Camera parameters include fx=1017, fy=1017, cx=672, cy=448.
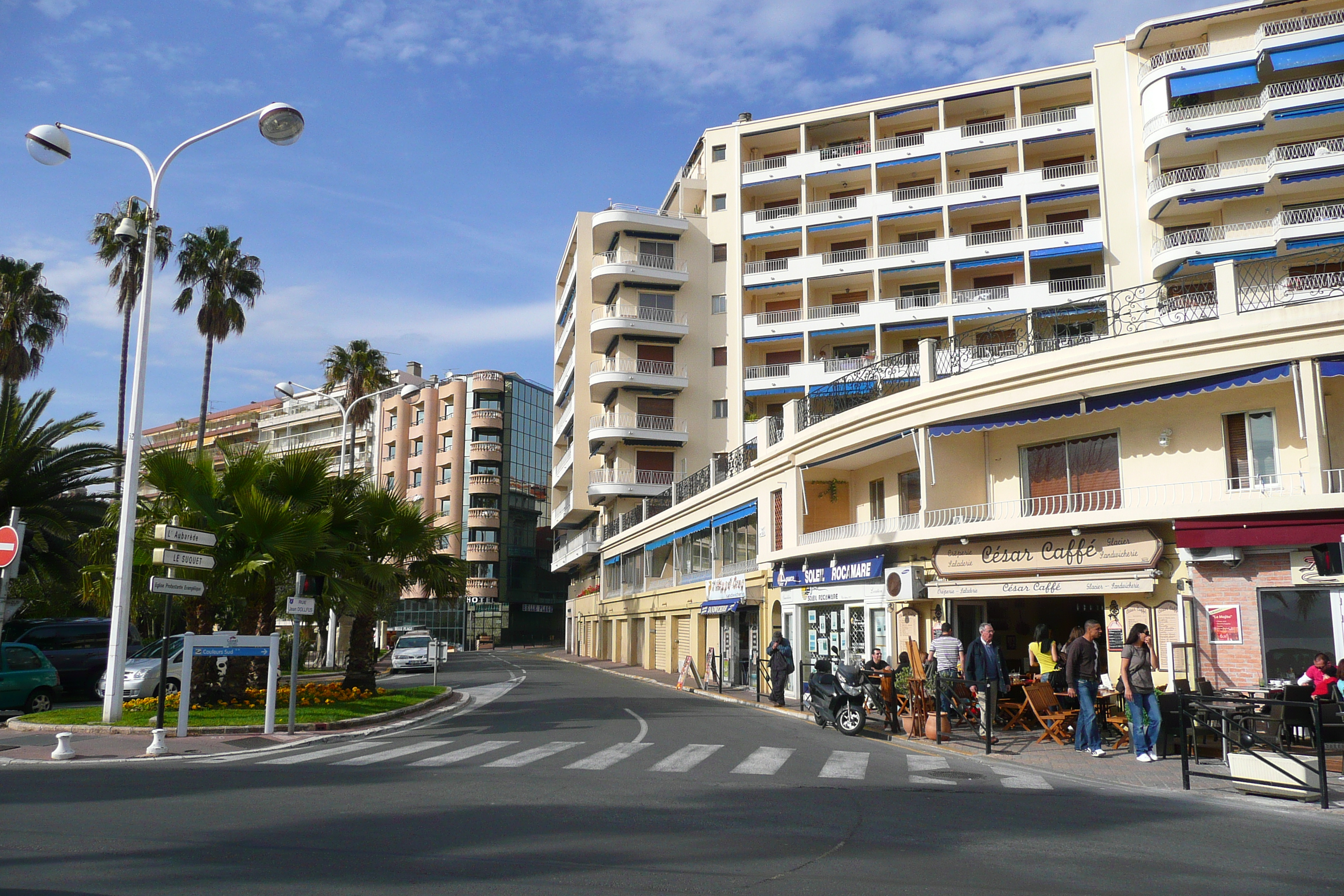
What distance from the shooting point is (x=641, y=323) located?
51375 mm

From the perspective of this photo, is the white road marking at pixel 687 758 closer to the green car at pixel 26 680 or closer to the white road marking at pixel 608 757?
the white road marking at pixel 608 757

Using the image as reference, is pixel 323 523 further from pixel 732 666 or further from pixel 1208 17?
pixel 1208 17

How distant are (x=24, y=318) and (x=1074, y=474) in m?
36.1

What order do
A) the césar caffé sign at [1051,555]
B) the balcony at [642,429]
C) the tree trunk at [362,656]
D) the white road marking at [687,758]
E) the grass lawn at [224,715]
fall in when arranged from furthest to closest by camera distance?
the balcony at [642,429] < the tree trunk at [362,656] < the césar caffé sign at [1051,555] < the grass lawn at [224,715] < the white road marking at [687,758]

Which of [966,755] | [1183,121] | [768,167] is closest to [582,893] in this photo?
[966,755]

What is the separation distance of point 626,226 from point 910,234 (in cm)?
1467

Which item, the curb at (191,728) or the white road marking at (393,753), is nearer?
the white road marking at (393,753)

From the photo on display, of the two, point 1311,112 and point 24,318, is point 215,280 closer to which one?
point 24,318

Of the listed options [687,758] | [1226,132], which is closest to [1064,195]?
[1226,132]

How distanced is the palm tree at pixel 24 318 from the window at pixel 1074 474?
1282 inches

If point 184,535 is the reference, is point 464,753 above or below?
below

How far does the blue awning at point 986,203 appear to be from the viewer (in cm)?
4369

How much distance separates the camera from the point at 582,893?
239 inches

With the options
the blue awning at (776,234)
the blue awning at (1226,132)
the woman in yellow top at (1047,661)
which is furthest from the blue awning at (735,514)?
the blue awning at (1226,132)
